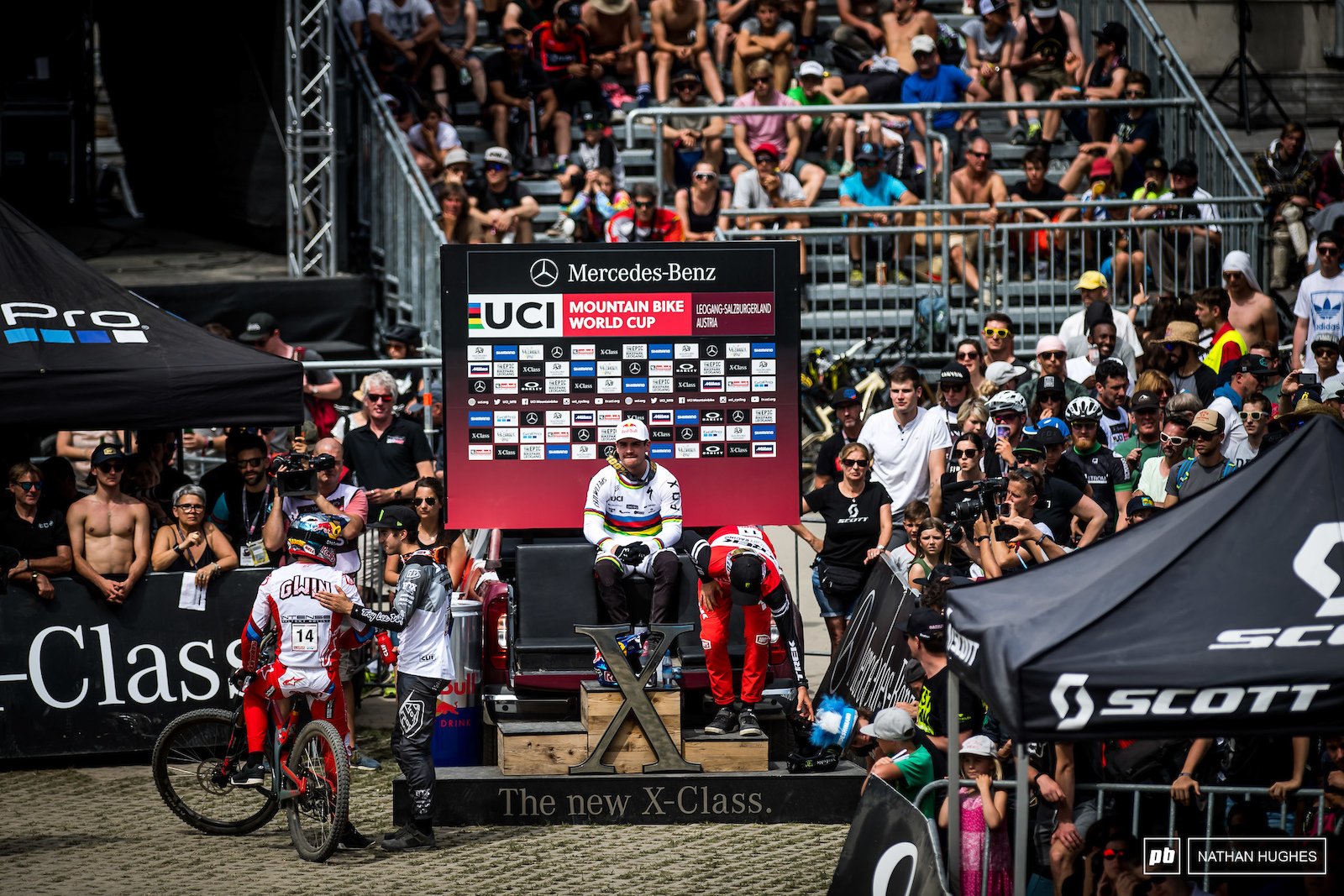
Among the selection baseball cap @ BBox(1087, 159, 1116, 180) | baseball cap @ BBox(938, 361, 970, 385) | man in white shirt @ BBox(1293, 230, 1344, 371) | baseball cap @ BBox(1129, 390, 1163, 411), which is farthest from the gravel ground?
baseball cap @ BBox(1087, 159, 1116, 180)

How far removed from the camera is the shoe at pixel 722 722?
32.4 feet

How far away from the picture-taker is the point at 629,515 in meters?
10.5

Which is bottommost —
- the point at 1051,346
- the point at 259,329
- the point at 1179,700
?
the point at 1179,700

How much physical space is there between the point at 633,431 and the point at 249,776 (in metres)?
3.23

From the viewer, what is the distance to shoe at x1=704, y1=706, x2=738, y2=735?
9.88 m

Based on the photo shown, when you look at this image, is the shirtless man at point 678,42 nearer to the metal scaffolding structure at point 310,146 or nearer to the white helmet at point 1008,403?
the metal scaffolding structure at point 310,146

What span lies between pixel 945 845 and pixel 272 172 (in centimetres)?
1325

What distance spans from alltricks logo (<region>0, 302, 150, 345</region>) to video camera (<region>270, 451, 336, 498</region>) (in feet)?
4.16

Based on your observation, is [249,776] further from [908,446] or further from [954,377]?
[954,377]

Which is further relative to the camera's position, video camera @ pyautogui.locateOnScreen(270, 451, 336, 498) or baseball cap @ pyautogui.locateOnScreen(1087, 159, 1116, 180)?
baseball cap @ pyautogui.locateOnScreen(1087, 159, 1116, 180)

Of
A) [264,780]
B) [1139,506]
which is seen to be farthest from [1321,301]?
[264,780]

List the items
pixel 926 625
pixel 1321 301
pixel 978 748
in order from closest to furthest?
1. pixel 978 748
2. pixel 926 625
3. pixel 1321 301

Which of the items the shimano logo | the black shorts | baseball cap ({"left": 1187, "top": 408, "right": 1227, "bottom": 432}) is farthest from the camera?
the black shorts

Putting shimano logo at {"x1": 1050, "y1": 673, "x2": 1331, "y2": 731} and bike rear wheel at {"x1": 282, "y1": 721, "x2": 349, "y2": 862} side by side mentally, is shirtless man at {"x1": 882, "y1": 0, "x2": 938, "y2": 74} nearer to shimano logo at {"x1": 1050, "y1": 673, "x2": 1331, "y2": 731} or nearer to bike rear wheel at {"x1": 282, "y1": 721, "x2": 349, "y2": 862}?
bike rear wheel at {"x1": 282, "y1": 721, "x2": 349, "y2": 862}
